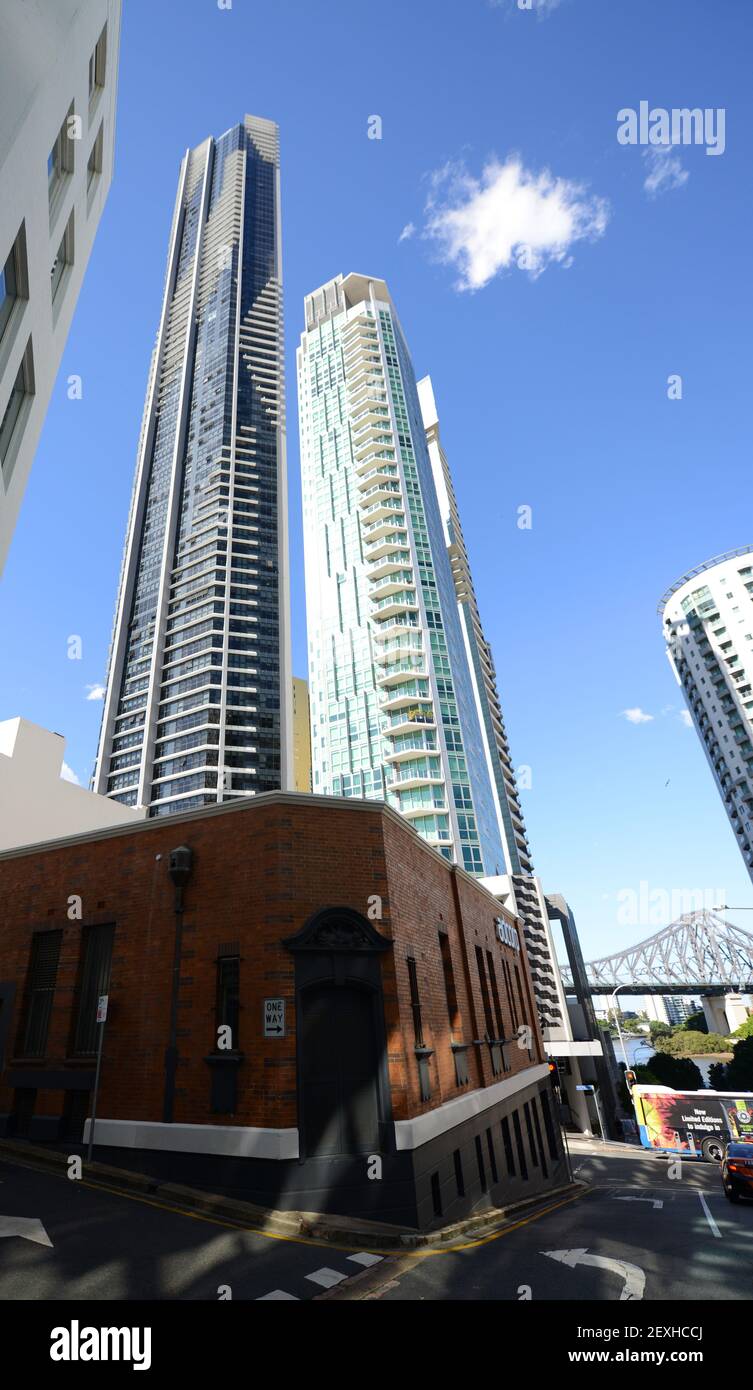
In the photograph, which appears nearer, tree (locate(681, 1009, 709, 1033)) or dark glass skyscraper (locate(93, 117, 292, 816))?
dark glass skyscraper (locate(93, 117, 292, 816))

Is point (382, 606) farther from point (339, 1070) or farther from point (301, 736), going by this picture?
point (339, 1070)

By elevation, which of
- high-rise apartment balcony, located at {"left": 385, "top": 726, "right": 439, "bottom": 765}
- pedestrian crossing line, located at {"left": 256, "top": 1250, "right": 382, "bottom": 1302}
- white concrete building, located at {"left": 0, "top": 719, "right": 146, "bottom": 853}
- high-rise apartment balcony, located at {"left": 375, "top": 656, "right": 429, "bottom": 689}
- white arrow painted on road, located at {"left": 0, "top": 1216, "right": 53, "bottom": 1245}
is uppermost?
high-rise apartment balcony, located at {"left": 375, "top": 656, "right": 429, "bottom": 689}

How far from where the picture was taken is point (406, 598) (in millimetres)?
84000

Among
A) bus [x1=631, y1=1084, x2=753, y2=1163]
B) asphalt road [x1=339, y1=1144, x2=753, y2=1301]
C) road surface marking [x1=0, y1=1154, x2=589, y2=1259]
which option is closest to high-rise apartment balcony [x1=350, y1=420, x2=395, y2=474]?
bus [x1=631, y1=1084, x2=753, y2=1163]

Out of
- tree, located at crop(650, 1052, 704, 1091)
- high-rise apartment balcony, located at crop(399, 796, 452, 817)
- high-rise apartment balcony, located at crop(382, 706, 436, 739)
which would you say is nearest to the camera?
high-rise apartment balcony, located at crop(399, 796, 452, 817)

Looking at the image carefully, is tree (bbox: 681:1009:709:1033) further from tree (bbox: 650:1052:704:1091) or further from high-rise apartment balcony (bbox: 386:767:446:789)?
high-rise apartment balcony (bbox: 386:767:446:789)

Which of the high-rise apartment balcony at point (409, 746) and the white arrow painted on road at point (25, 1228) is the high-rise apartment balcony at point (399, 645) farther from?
the white arrow painted on road at point (25, 1228)

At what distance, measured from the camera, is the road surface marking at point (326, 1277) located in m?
7.98

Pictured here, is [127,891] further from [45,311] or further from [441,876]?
[45,311]

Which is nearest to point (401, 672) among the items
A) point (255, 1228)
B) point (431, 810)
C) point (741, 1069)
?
point (431, 810)

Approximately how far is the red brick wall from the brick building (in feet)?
0.13

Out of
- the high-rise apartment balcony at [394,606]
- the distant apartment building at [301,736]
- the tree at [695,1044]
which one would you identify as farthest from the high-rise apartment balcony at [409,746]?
the tree at [695,1044]

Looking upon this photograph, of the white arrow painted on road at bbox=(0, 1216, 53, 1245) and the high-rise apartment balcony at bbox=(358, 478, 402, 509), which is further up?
the high-rise apartment balcony at bbox=(358, 478, 402, 509)

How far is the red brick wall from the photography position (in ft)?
39.3
